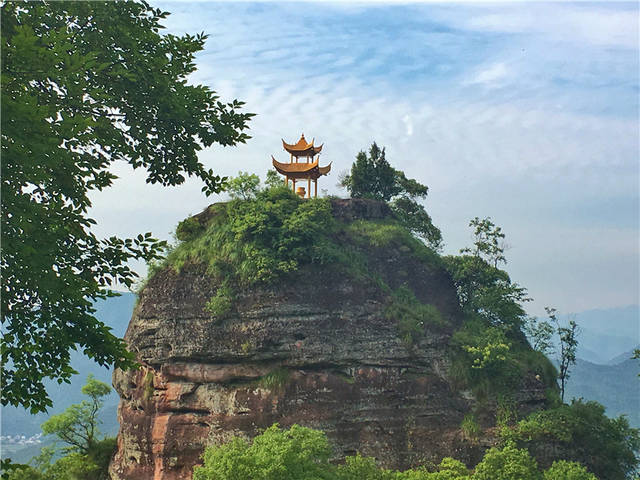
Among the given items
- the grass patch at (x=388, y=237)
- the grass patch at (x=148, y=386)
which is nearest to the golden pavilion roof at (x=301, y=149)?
the grass patch at (x=388, y=237)

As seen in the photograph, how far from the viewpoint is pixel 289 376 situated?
22594mm

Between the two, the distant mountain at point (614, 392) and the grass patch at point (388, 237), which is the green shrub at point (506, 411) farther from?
the distant mountain at point (614, 392)

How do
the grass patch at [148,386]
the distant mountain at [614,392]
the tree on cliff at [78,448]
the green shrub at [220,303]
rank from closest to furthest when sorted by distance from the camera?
the green shrub at [220,303], the grass patch at [148,386], the tree on cliff at [78,448], the distant mountain at [614,392]

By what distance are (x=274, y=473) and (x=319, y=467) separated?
6.19 feet

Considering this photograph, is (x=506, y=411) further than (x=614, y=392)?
No

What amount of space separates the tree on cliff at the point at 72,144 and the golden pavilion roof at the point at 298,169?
1725 cm

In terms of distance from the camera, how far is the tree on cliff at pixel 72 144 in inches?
284

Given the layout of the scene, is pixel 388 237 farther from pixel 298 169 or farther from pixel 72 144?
pixel 72 144

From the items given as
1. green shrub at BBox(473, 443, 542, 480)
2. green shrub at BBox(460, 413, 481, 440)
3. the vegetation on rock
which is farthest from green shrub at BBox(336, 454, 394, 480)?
green shrub at BBox(460, 413, 481, 440)

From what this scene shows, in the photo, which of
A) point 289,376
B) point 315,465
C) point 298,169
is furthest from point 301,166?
point 315,465

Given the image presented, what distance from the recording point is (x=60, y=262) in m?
8.48

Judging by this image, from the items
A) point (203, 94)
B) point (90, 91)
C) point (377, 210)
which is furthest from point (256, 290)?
point (90, 91)

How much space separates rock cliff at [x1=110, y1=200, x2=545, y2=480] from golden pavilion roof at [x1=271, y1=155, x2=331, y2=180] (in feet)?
17.3

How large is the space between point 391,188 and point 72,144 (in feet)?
77.0
